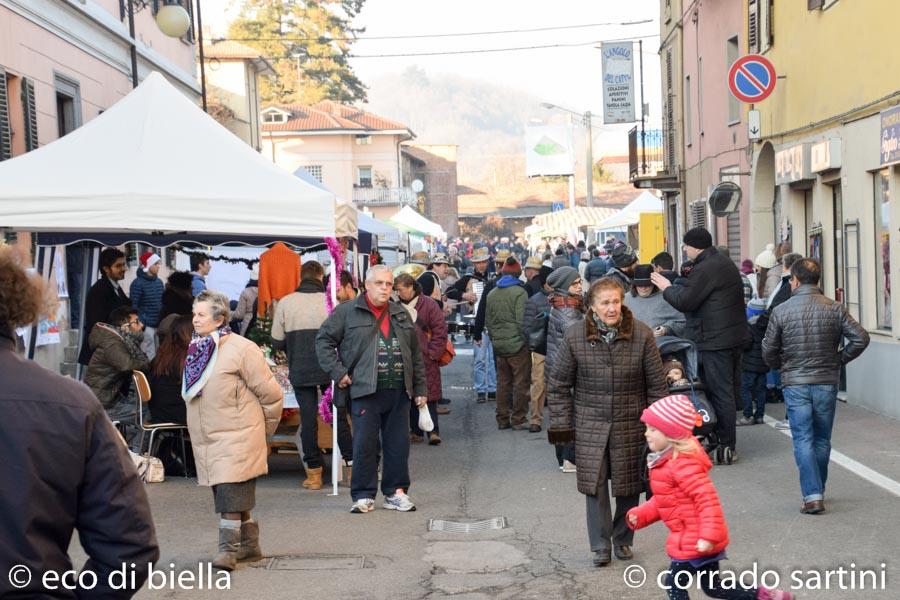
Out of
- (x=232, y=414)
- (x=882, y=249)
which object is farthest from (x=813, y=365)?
(x=882, y=249)

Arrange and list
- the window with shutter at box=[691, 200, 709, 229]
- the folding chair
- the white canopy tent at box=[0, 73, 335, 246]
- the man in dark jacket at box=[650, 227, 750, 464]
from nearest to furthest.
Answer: the white canopy tent at box=[0, 73, 335, 246] → the folding chair → the man in dark jacket at box=[650, 227, 750, 464] → the window with shutter at box=[691, 200, 709, 229]

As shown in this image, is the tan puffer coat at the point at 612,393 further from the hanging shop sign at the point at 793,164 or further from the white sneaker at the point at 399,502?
the hanging shop sign at the point at 793,164

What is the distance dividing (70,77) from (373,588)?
495 inches

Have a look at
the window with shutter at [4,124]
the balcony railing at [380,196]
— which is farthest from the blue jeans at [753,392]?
the balcony railing at [380,196]

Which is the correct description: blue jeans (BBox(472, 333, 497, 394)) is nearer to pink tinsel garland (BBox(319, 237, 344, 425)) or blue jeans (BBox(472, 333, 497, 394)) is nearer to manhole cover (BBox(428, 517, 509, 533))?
pink tinsel garland (BBox(319, 237, 344, 425))

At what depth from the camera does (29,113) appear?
15203 millimetres

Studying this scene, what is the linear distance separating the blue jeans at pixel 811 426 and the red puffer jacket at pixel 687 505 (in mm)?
3289

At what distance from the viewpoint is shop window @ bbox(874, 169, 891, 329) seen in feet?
44.8

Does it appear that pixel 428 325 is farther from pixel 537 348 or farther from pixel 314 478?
pixel 314 478

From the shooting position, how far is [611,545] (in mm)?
7254

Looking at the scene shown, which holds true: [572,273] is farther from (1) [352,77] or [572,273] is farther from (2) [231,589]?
(1) [352,77]

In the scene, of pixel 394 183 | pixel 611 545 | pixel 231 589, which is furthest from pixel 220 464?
pixel 394 183

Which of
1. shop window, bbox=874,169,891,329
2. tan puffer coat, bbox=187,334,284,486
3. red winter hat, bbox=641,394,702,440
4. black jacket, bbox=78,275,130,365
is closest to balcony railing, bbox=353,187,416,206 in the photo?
shop window, bbox=874,169,891,329

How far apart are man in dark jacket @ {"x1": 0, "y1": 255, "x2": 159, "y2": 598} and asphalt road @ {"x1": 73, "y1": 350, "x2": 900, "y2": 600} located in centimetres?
372
